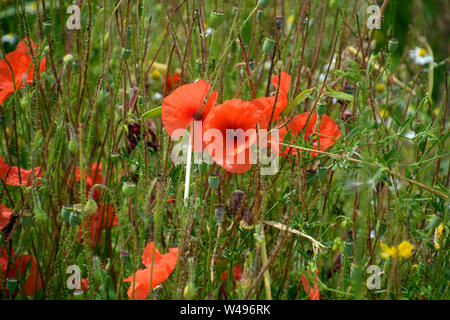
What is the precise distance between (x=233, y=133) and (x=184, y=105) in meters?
0.08

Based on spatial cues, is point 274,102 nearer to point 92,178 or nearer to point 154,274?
point 154,274

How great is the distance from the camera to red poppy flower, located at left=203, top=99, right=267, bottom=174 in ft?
2.30

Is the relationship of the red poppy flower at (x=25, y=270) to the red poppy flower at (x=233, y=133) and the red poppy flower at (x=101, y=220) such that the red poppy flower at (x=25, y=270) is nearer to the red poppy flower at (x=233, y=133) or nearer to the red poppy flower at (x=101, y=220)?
the red poppy flower at (x=101, y=220)

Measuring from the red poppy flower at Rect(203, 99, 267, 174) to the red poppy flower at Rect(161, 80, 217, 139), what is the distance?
4 cm

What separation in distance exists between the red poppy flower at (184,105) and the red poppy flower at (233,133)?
36mm

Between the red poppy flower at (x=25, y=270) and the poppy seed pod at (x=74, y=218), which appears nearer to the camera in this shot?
the poppy seed pod at (x=74, y=218)

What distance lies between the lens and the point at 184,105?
743 mm

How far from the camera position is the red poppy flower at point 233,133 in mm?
700

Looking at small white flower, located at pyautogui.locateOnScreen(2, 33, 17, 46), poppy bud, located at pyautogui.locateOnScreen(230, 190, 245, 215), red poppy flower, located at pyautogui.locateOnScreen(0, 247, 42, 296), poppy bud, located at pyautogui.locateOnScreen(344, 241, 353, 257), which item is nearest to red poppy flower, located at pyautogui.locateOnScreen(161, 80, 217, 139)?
poppy bud, located at pyautogui.locateOnScreen(230, 190, 245, 215)

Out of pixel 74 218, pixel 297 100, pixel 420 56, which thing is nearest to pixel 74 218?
pixel 74 218

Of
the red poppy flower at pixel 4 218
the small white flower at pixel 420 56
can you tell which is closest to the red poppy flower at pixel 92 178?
the red poppy flower at pixel 4 218
